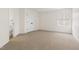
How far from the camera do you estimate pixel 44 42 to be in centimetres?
204

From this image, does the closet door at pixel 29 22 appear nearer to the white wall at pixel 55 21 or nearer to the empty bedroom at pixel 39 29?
the empty bedroom at pixel 39 29

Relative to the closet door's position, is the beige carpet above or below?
below

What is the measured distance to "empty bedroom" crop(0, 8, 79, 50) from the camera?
2025 millimetres

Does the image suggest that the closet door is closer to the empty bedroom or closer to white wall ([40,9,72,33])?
the empty bedroom

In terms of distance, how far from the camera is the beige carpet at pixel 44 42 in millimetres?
2016

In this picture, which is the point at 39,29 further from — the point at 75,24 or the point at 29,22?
the point at 75,24

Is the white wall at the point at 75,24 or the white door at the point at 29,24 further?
the white door at the point at 29,24

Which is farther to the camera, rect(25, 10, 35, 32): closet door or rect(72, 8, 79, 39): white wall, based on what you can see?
rect(25, 10, 35, 32): closet door

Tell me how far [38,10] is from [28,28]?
34cm

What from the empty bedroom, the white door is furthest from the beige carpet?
the white door

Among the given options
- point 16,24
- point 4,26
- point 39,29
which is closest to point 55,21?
point 39,29

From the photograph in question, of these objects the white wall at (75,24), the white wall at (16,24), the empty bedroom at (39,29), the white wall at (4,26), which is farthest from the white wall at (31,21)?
the white wall at (75,24)
